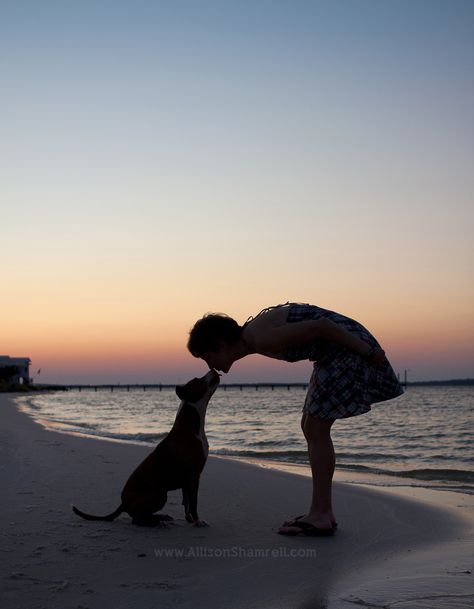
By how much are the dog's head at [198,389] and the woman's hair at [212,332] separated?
316mm

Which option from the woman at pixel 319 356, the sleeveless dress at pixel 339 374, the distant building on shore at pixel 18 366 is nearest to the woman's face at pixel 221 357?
the woman at pixel 319 356

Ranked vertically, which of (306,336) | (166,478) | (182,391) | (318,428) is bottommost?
(166,478)

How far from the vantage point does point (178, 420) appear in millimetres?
4027

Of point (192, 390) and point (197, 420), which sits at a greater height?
point (192, 390)

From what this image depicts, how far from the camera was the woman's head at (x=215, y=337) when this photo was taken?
12.5 feet

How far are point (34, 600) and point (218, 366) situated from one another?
1.75 metres

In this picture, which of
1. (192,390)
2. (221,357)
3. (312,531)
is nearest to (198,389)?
(192,390)

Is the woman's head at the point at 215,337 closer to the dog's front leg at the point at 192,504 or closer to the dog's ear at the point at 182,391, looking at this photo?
the dog's ear at the point at 182,391

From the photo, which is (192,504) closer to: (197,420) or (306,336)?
(197,420)

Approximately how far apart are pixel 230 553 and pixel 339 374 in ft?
3.82

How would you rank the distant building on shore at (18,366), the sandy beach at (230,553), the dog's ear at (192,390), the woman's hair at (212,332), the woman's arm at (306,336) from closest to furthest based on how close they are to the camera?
the sandy beach at (230,553), the woman's arm at (306,336), the woman's hair at (212,332), the dog's ear at (192,390), the distant building on shore at (18,366)

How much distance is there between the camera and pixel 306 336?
372cm

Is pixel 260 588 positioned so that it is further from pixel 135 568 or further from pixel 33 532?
pixel 33 532

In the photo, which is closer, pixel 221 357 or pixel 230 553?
pixel 230 553
